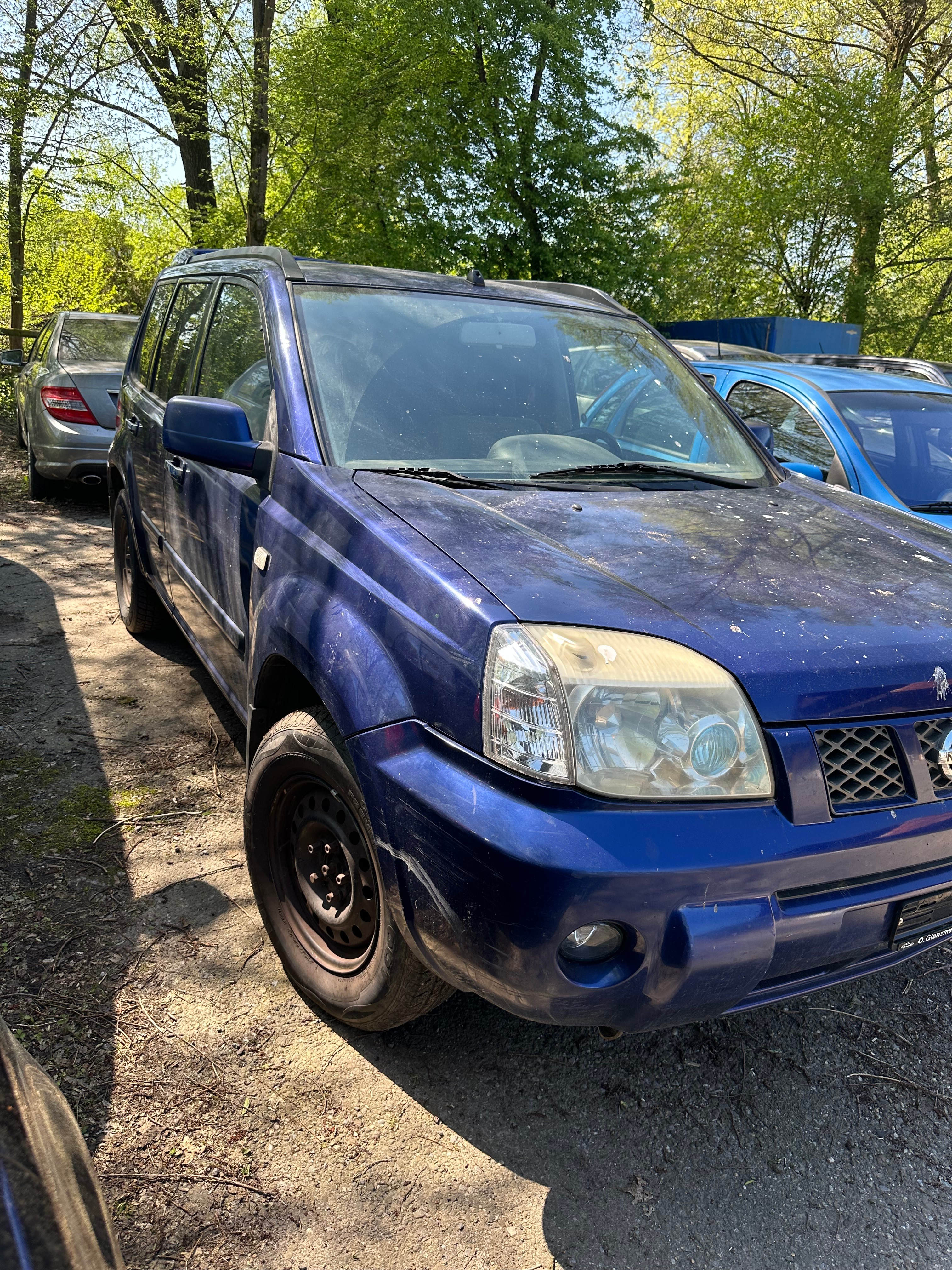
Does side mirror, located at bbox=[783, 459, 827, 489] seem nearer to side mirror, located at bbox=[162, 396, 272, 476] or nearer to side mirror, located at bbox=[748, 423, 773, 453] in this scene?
side mirror, located at bbox=[748, 423, 773, 453]

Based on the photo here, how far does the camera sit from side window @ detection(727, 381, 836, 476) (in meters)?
5.03

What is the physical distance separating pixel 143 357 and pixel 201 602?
6.53 ft

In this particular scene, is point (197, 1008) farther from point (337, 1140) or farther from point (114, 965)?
point (337, 1140)

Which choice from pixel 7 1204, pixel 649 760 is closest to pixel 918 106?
pixel 649 760

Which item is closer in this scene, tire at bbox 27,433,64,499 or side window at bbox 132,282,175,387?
side window at bbox 132,282,175,387

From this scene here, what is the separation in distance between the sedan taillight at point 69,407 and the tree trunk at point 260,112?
145 inches

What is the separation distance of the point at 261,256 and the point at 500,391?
1034 mm

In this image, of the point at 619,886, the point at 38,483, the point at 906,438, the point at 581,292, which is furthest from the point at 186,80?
the point at 619,886

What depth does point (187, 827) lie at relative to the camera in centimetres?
325

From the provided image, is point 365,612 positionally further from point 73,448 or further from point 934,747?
point 73,448

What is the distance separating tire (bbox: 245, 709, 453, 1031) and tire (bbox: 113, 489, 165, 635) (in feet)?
7.89

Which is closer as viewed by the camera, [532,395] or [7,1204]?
[7,1204]

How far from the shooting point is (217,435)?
2562 millimetres

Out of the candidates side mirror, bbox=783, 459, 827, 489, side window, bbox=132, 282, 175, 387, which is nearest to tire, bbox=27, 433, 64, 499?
side window, bbox=132, 282, 175, 387
